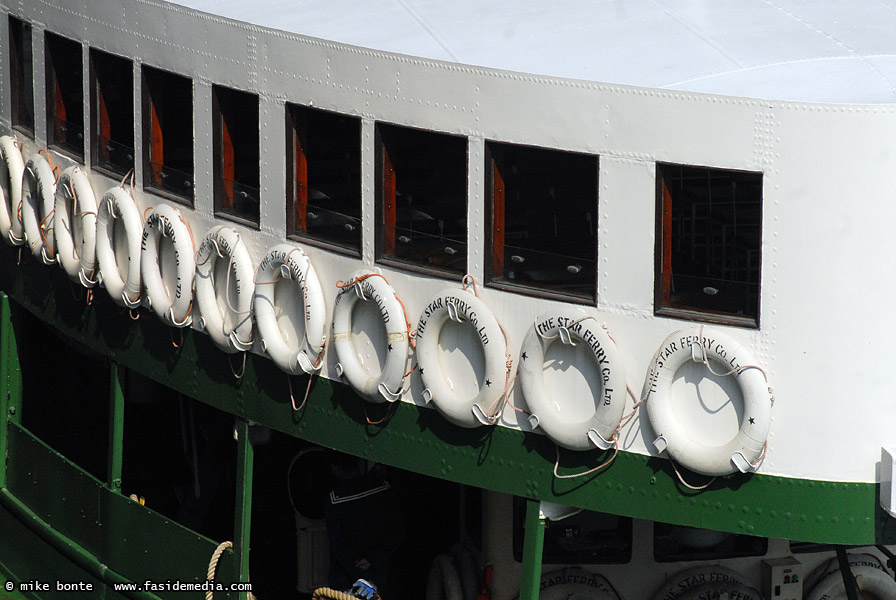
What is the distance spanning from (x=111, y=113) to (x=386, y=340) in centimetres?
359

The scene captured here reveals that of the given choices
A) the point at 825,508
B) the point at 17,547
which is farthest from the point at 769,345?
the point at 17,547

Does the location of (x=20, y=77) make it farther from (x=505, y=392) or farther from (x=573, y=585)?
Answer: (x=573, y=585)

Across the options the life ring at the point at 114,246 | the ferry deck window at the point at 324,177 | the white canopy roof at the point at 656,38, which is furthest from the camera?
the life ring at the point at 114,246

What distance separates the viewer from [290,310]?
383 inches

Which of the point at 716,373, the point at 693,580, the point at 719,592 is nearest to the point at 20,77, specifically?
the point at 693,580

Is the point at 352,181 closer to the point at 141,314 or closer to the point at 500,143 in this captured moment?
the point at 500,143

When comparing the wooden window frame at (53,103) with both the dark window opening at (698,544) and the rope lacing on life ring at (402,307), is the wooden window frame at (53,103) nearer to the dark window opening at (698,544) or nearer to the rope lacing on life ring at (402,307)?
the rope lacing on life ring at (402,307)

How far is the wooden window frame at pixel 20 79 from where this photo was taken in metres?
12.6

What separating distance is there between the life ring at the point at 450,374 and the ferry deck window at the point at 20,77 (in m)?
5.44

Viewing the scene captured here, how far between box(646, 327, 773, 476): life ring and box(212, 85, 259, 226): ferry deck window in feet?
11.0

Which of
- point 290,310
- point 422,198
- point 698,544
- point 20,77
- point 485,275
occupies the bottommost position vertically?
point 698,544

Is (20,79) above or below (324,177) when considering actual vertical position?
below

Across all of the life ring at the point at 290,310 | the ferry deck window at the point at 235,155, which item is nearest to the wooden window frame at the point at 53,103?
the ferry deck window at the point at 235,155

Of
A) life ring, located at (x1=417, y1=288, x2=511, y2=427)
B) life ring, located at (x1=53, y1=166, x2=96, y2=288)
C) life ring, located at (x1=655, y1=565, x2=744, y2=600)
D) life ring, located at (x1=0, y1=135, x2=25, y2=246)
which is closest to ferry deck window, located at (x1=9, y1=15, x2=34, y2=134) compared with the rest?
life ring, located at (x1=0, y1=135, x2=25, y2=246)
